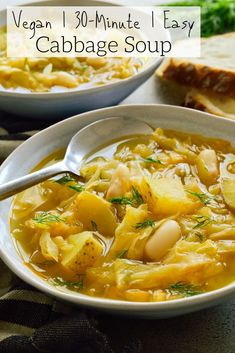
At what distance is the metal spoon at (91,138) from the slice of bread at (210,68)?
3.57 feet

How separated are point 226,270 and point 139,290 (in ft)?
1.24

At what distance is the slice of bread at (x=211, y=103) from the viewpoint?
14.2ft

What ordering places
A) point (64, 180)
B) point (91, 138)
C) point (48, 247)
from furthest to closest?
point (91, 138), point (64, 180), point (48, 247)

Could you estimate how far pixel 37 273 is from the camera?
271 centimetres

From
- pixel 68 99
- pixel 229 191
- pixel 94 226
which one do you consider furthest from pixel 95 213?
pixel 68 99

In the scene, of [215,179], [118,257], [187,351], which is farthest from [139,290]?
[215,179]

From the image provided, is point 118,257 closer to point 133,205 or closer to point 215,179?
point 133,205

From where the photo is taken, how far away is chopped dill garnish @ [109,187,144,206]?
2.89 meters

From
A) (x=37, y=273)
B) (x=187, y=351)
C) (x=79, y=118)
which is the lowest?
(x=187, y=351)

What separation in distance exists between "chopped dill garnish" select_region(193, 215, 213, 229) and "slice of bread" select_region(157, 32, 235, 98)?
1751mm

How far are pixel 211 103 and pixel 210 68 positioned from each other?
256 mm

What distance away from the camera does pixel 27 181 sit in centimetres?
302

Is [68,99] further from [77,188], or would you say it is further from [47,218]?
[47,218]

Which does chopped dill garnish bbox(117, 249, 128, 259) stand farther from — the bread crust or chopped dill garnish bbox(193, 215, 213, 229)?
the bread crust
